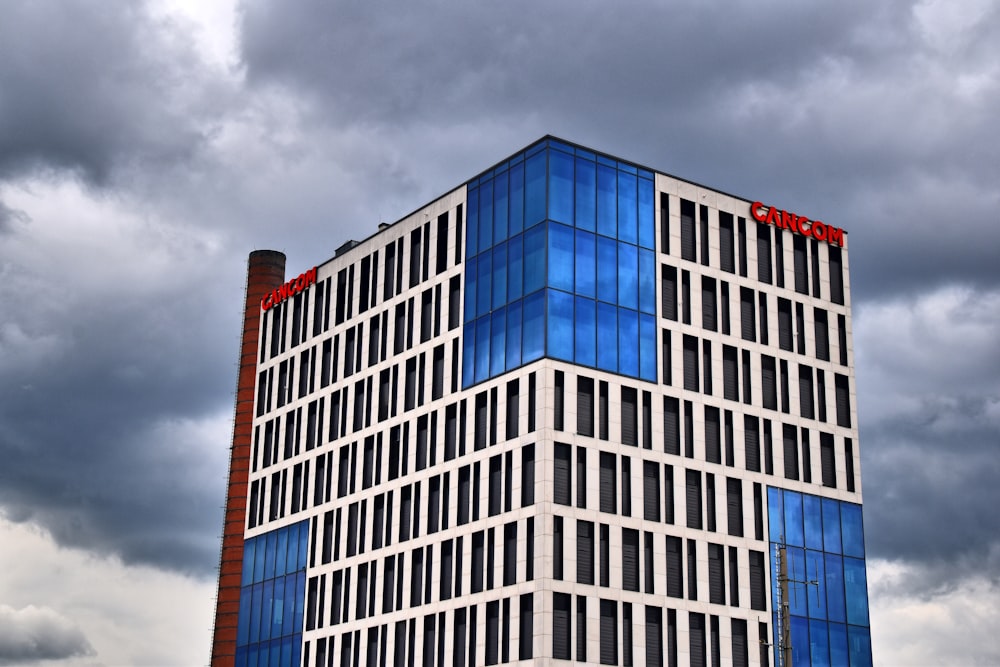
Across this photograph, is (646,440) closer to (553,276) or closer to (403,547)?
(553,276)

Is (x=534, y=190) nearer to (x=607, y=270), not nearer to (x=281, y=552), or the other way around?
(x=607, y=270)

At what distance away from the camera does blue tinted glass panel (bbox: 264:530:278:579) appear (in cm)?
10950

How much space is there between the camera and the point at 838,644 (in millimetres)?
90438

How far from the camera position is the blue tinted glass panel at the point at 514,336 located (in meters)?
86.4

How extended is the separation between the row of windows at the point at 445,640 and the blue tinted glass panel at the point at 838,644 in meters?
22.8

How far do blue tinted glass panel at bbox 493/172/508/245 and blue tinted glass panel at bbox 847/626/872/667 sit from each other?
35671 mm

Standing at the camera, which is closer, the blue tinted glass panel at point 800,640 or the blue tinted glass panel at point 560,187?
the blue tinted glass panel at point 560,187

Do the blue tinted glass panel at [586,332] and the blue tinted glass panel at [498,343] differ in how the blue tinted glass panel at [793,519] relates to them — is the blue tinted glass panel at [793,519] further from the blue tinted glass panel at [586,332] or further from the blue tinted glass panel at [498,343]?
the blue tinted glass panel at [498,343]

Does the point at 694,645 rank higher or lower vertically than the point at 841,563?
lower

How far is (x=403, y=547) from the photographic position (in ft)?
307

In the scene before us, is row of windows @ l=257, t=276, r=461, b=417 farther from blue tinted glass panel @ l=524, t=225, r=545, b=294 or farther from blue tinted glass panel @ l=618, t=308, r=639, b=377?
blue tinted glass panel @ l=618, t=308, r=639, b=377

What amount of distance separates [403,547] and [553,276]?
22.4 m

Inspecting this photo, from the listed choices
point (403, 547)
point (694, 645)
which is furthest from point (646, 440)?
point (403, 547)

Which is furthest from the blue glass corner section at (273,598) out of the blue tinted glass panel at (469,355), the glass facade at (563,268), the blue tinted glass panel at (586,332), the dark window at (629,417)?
the blue tinted glass panel at (586,332)
